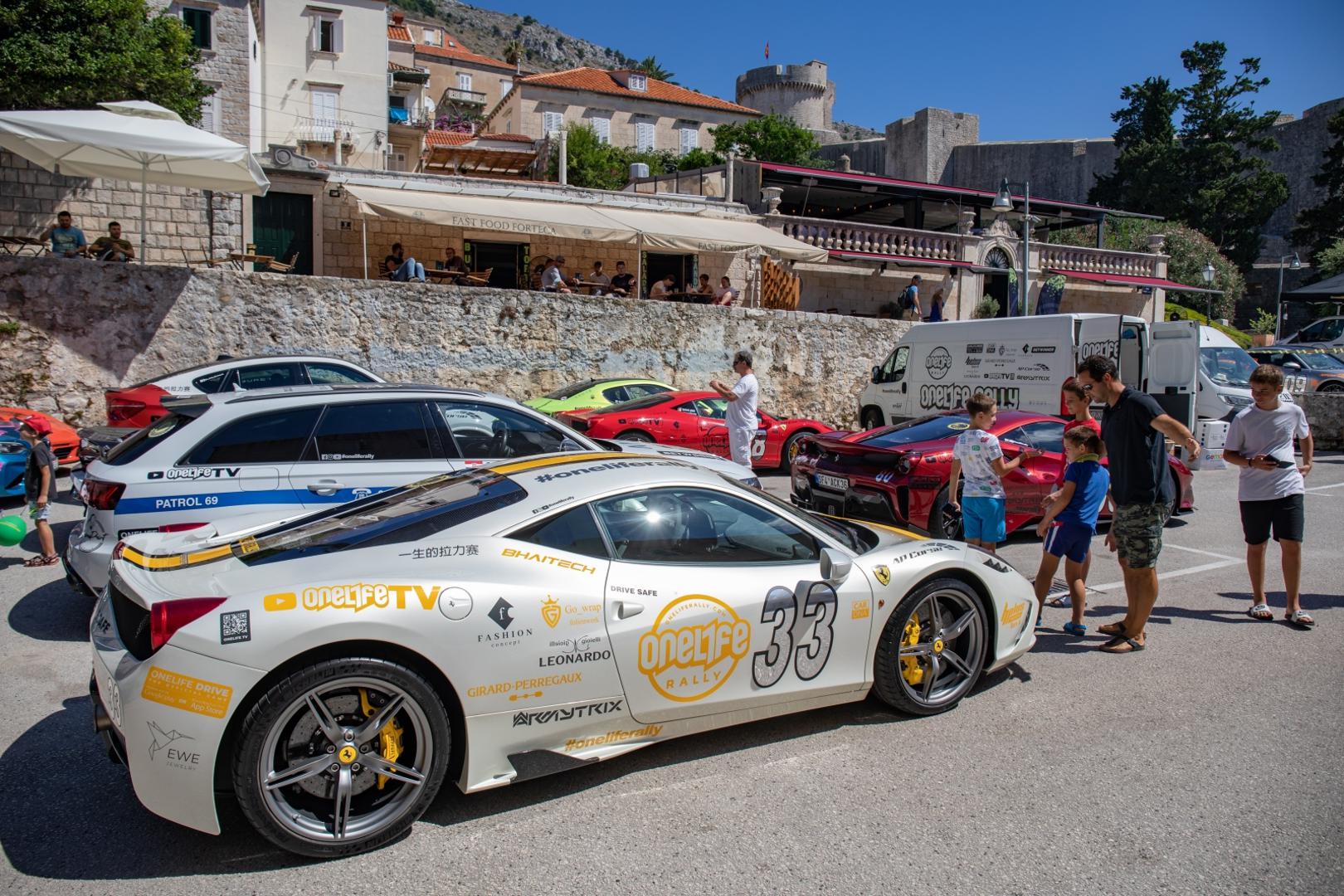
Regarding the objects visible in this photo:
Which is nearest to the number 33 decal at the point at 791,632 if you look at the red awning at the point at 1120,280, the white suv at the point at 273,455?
the white suv at the point at 273,455

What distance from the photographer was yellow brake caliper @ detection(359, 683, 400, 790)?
10.9ft

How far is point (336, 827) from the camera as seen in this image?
128 inches

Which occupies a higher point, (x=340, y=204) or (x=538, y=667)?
(x=340, y=204)

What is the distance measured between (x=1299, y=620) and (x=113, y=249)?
642 inches

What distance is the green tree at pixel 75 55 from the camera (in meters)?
18.8

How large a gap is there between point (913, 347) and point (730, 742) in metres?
12.9

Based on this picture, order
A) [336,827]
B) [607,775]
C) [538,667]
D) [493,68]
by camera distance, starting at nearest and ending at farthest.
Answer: [336,827]
[538,667]
[607,775]
[493,68]

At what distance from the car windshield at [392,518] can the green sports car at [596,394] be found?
883 centimetres

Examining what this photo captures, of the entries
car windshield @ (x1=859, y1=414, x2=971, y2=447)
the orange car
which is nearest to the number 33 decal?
car windshield @ (x1=859, y1=414, x2=971, y2=447)

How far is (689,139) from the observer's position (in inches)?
2413

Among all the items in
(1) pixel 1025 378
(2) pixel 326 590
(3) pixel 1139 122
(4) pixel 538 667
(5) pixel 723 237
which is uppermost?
(3) pixel 1139 122

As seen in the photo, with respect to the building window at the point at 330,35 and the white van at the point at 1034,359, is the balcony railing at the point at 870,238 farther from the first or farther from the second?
the building window at the point at 330,35

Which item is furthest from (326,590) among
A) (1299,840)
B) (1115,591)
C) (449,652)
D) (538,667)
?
(1115,591)

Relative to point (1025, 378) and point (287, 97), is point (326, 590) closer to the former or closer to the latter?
point (1025, 378)
